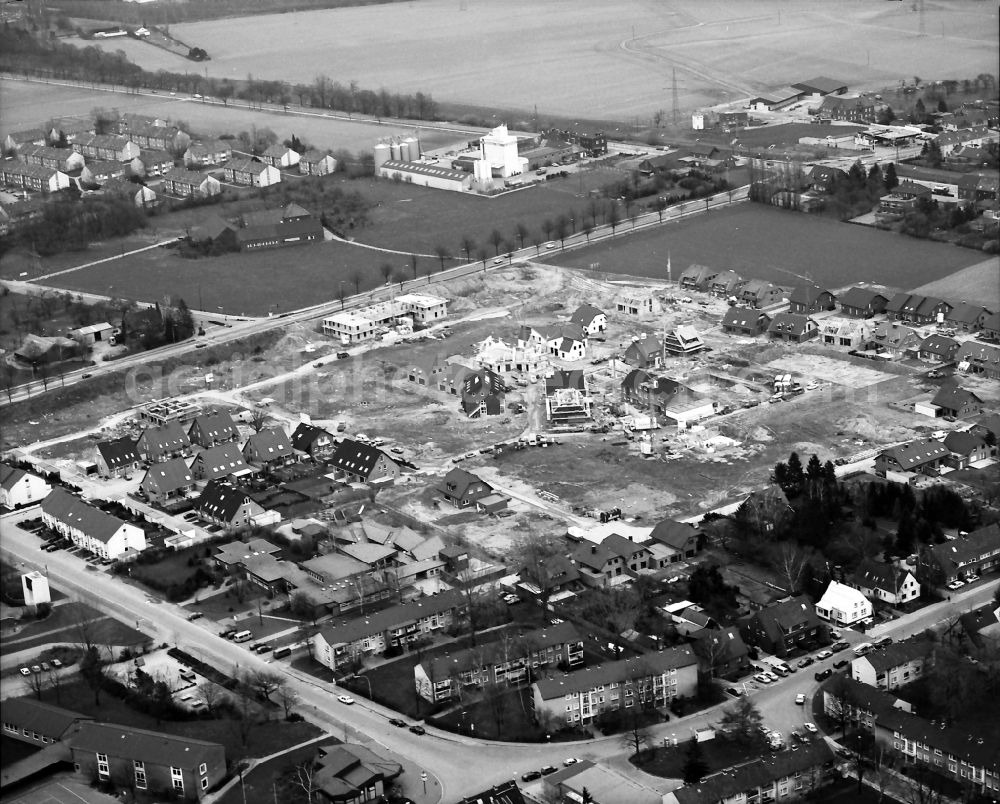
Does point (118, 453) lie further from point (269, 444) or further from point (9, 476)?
point (269, 444)

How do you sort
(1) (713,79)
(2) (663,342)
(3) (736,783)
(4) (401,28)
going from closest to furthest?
(3) (736,783) → (2) (663,342) → (1) (713,79) → (4) (401,28)

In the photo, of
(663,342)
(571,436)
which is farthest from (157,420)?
(663,342)

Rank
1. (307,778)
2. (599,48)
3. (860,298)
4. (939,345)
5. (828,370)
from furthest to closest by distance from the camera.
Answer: (599,48) → (860,298) → (939,345) → (828,370) → (307,778)

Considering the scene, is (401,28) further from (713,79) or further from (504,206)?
(504,206)

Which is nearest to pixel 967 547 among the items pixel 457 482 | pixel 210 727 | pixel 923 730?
pixel 923 730

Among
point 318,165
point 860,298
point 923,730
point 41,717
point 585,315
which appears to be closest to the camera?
point 923,730

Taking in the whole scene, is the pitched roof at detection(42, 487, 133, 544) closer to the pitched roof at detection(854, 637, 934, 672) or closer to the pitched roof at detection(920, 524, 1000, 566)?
the pitched roof at detection(854, 637, 934, 672)

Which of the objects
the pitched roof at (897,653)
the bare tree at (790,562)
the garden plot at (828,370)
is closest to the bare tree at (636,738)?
the pitched roof at (897,653)
